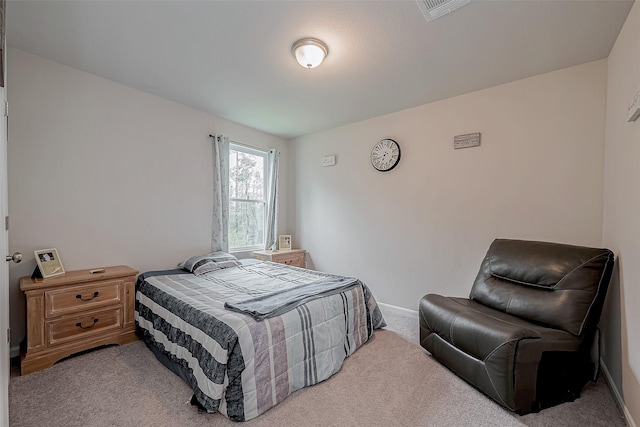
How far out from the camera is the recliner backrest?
178 centimetres

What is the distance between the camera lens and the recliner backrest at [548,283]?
1778 mm

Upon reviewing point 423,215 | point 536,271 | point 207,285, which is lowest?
point 207,285

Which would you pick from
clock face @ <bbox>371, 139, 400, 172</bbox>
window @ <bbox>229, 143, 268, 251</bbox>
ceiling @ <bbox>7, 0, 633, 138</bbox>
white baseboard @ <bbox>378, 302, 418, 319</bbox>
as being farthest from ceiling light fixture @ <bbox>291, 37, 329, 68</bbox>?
white baseboard @ <bbox>378, 302, 418, 319</bbox>

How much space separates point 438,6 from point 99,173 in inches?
122

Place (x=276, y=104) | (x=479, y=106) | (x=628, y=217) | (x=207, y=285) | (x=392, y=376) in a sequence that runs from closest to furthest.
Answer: (x=628, y=217), (x=392, y=376), (x=207, y=285), (x=479, y=106), (x=276, y=104)

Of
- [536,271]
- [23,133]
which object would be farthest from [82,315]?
[536,271]

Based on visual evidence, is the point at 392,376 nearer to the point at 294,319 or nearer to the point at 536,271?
the point at 294,319

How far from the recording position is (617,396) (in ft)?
5.67

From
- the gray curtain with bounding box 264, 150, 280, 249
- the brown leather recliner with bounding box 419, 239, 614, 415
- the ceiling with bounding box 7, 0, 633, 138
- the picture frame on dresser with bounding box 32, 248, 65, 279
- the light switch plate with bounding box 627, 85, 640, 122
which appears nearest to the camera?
the light switch plate with bounding box 627, 85, 640, 122

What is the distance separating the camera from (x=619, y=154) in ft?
6.12

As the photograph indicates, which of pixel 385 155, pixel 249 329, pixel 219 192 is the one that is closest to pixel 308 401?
pixel 249 329

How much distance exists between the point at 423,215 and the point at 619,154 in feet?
5.17

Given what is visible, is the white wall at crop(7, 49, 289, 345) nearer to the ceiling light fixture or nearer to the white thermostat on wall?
the ceiling light fixture

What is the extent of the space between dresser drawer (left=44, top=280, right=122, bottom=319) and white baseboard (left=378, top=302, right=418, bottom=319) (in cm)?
276
